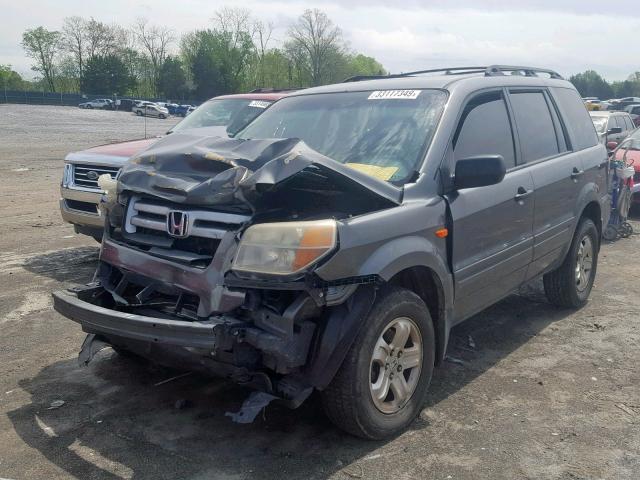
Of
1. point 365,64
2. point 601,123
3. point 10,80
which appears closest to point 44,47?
point 10,80

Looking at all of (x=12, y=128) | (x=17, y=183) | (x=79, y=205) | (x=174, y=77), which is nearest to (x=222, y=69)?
(x=174, y=77)

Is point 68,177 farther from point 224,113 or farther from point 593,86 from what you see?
point 593,86

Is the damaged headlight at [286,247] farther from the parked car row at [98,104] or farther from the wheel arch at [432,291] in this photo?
the parked car row at [98,104]

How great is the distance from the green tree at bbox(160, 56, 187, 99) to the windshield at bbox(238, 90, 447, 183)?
3459 inches

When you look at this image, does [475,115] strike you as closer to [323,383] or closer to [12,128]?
[323,383]

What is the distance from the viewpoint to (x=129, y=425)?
378 cm

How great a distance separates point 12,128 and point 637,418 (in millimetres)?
39321

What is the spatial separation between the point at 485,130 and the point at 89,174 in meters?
4.86

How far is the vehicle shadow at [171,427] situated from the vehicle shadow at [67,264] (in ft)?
7.73

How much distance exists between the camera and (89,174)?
757 centimetres

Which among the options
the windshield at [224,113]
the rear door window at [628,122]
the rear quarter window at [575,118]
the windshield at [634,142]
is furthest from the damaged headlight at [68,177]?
the rear door window at [628,122]

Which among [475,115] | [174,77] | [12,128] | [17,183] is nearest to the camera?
[475,115]

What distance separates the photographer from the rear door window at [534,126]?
5.04 m

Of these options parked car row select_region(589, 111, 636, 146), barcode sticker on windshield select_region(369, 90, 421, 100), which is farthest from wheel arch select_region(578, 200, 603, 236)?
parked car row select_region(589, 111, 636, 146)
